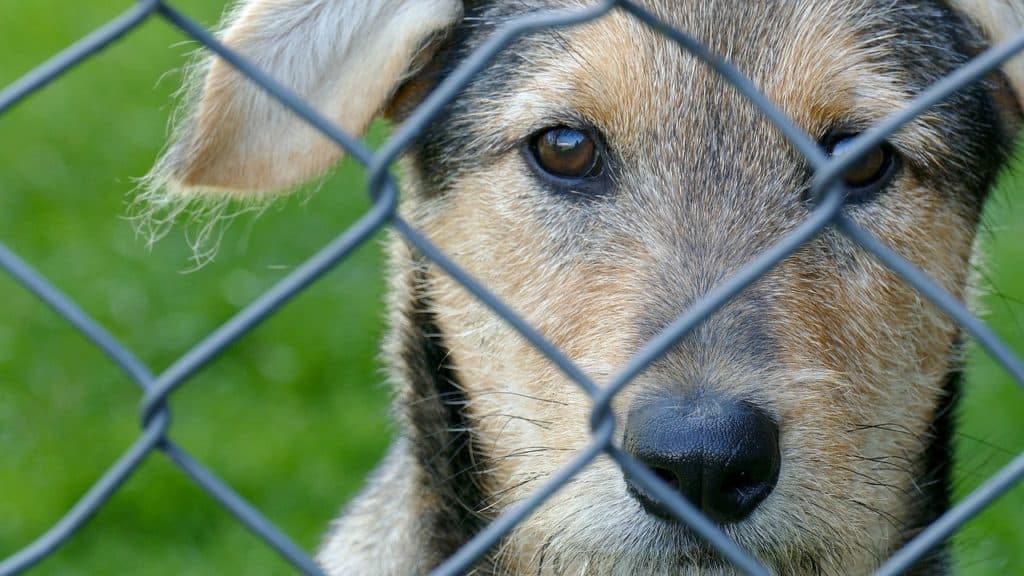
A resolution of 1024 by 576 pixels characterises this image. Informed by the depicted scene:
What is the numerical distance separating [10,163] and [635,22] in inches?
224

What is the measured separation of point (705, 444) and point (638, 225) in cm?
71

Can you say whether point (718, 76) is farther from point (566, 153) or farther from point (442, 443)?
point (442, 443)

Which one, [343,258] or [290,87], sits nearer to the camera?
[343,258]

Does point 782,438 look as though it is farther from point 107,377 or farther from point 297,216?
point 297,216

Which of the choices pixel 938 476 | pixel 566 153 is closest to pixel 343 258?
pixel 566 153

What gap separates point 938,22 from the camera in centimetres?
309

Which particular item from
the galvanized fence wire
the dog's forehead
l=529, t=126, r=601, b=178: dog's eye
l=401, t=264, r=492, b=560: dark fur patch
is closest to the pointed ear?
the dog's forehead

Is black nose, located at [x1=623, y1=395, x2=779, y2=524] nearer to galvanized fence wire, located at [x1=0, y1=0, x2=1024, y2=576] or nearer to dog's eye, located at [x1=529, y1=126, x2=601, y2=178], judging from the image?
galvanized fence wire, located at [x1=0, y1=0, x2=1024, y2=576]

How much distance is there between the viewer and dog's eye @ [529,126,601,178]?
291 centimetres

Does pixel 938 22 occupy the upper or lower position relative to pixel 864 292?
upper

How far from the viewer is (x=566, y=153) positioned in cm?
295

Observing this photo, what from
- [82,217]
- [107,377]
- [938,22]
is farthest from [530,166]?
[82,217]

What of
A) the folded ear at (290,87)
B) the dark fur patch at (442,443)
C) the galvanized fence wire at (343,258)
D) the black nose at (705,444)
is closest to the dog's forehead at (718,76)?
the folded ear at (290,87)

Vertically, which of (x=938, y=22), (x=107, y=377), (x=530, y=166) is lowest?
(x=107, y=377)
